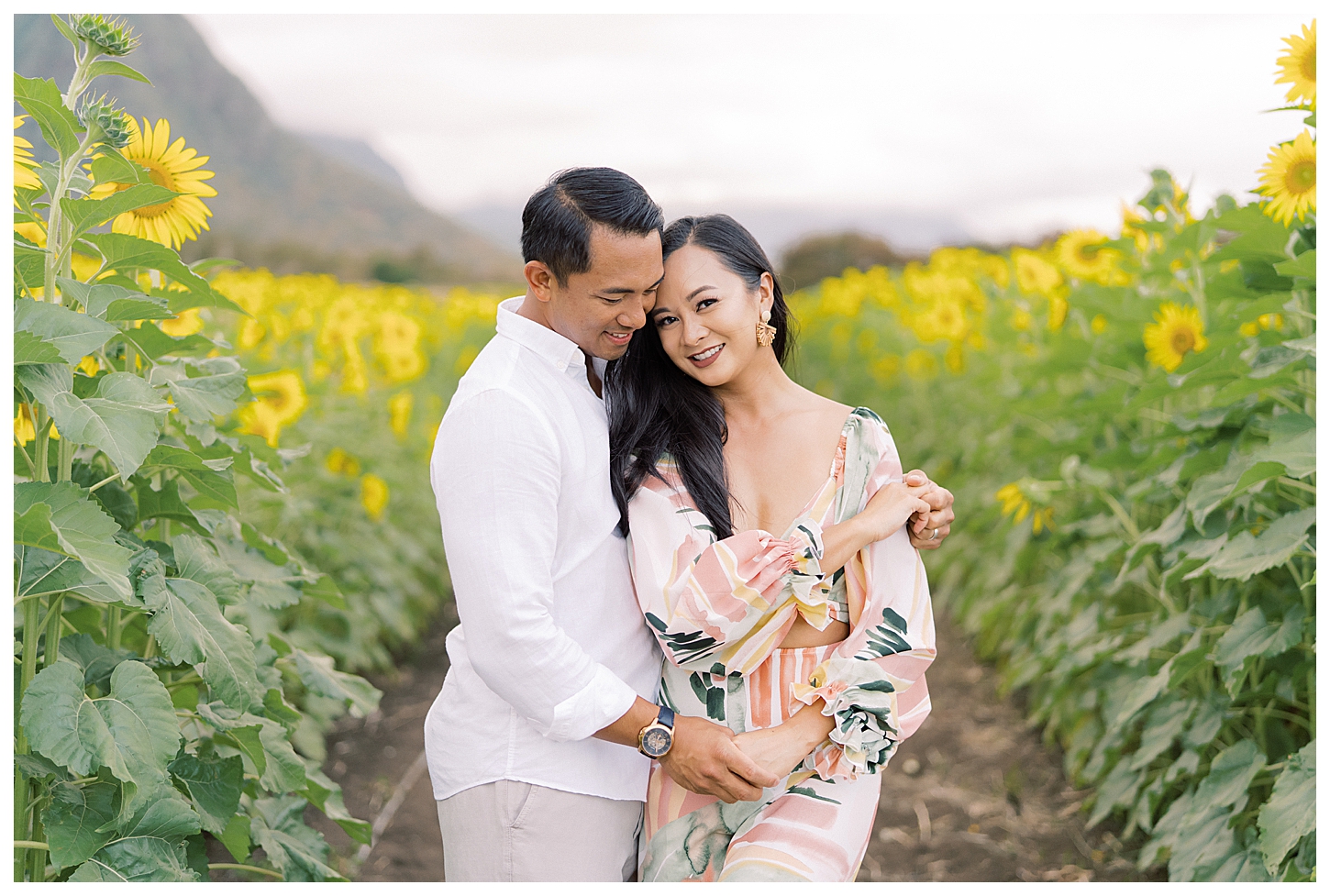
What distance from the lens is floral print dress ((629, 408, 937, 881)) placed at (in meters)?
1.86

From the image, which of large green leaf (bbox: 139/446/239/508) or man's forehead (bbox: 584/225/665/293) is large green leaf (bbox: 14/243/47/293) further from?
man's forehead (bbox: 584/225/665/293)

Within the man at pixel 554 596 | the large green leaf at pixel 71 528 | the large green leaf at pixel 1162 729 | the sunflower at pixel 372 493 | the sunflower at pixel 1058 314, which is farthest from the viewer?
the sunflower at pixel 372 493

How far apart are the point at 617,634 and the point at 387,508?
3.66m

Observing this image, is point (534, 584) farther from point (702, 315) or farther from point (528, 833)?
point (702, 315)

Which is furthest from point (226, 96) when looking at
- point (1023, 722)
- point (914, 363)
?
point (1023, 722)

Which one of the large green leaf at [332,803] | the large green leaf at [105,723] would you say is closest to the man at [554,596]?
the large green leaf at [332,803]

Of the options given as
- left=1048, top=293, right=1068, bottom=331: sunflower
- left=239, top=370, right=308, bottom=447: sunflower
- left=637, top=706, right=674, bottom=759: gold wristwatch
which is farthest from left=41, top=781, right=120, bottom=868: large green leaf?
left=1048, top=293, right=1068, bottom=331: sunflower

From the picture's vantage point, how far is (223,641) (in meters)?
1.75

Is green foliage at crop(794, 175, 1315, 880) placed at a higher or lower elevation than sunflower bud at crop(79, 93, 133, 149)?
lower

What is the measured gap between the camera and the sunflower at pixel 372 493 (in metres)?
4.70

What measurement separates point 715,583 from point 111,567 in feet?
3.14

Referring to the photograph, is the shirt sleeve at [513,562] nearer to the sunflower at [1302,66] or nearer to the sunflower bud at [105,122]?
→ the sunflower bud at [105,122]

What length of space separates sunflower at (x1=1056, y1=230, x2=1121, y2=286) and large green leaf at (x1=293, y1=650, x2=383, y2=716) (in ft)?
10.5

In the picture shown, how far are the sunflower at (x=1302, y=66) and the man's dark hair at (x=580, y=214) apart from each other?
155 centimetres
